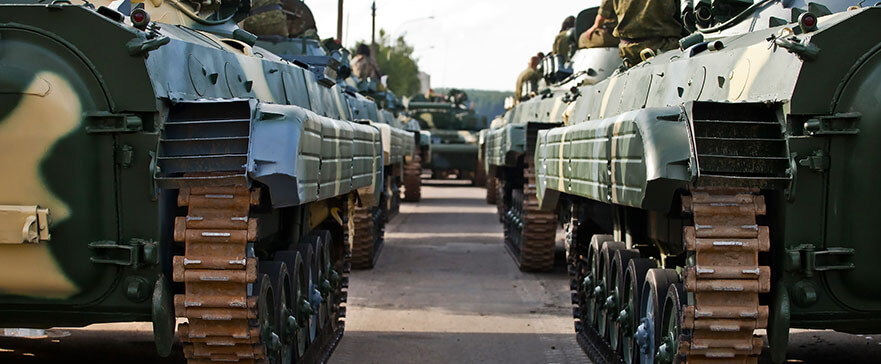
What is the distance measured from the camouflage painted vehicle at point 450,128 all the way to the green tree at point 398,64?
21440 millimetres

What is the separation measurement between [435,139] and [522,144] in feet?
59.5

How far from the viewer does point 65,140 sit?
5500 millimetres

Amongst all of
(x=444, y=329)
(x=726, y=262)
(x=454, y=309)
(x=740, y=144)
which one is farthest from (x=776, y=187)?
(x=454, y=309)

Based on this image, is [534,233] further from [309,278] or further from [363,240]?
[309,278]

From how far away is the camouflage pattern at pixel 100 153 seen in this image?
545 cm

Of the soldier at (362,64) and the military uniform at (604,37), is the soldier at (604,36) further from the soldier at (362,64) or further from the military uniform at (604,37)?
the soldier at (362,64)

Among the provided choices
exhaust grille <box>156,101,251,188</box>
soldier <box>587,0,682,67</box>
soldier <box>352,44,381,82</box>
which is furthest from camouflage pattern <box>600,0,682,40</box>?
soldier <box>352,44,381,82</box>

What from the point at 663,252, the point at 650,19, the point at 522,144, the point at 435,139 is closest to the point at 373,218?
the point at 522,144

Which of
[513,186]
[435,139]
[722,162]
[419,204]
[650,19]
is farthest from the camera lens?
[435,139]

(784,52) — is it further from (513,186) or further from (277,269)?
(513,186)

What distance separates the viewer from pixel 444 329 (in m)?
9.62

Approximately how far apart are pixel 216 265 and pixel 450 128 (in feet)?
92.3

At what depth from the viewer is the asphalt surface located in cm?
836

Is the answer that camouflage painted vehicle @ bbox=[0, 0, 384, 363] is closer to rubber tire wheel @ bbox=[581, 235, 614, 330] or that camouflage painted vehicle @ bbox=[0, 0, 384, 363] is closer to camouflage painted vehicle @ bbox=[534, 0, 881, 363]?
camouflage painted vehicle @ bbox=[534, 0, 881, 363]
